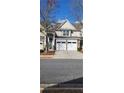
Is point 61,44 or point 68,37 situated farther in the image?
point 68,37

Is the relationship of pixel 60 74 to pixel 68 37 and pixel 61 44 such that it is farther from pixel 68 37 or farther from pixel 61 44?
pixel 68 37

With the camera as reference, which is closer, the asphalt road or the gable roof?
the asphalt road

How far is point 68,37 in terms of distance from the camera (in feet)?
82.2

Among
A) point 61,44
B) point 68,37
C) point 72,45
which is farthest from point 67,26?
point 72,45

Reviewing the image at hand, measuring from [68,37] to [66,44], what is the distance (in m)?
1.63

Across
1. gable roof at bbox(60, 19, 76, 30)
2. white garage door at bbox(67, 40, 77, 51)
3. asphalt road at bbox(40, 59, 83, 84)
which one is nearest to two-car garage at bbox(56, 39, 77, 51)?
white garage door at bbox(67, 40, 77, 51)

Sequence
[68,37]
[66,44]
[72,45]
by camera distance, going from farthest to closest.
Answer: [68,37], [66,44], [72,45]

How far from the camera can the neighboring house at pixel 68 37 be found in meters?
22.9

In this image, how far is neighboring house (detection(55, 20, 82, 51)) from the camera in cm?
2288

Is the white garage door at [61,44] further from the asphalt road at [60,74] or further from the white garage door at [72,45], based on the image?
the asphalt road at [60,74]

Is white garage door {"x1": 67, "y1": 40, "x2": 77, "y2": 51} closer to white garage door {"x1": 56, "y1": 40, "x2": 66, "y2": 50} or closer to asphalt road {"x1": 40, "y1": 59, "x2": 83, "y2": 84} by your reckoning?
white garage door {"x1": 56, "y1": 40, "x2": 66, "y2": 50}
